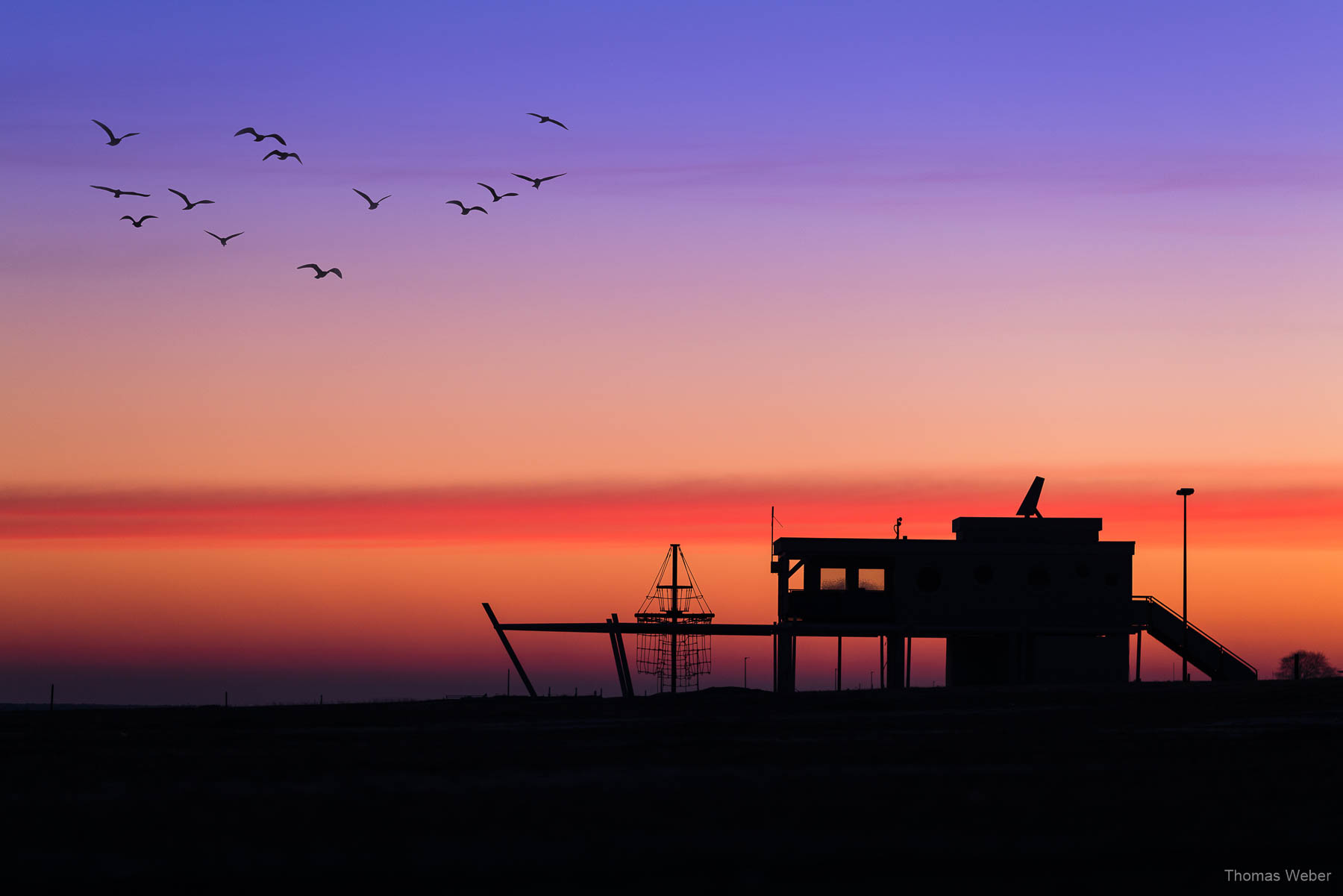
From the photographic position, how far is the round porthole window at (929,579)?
69.3 metres

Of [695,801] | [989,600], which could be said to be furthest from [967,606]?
[695,801]

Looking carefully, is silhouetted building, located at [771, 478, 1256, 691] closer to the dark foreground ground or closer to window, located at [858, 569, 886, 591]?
window, located at [858, 569, 886, 591]

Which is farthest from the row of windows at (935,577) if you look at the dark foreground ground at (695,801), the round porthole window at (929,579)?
the dark foreground ground at (695,801)

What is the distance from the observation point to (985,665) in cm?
7462

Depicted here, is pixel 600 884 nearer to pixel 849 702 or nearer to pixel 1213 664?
pixel 849 702

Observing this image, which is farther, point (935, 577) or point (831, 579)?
point (831, 579)

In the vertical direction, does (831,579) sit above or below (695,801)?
above

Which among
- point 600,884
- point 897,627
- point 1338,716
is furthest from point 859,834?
point 897,627

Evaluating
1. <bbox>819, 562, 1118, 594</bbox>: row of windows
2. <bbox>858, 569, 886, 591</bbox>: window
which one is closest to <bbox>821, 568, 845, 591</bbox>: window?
<bbox>819, 562, 1118, 594</bbox>: row of windows

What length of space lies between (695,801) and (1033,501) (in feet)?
179

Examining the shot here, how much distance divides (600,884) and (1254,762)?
16.1 m

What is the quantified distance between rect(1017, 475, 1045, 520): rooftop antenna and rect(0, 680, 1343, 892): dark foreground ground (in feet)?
110

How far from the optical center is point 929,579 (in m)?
69.4

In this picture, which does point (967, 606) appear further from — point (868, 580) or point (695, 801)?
point (695, 801)
